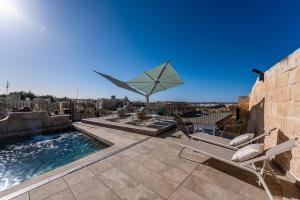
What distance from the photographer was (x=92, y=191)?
184 cm

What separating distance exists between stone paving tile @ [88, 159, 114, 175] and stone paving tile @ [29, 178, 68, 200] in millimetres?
493

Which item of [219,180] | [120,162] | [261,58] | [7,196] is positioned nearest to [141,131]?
[120,162]

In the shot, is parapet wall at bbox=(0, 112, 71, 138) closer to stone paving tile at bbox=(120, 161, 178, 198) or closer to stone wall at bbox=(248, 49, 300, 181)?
stone paving tile at bbox=(120, 161, 178, 198)

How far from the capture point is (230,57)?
37.2 ft

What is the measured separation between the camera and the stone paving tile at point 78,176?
6.75ft

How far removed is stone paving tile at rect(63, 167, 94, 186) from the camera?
2.06 m

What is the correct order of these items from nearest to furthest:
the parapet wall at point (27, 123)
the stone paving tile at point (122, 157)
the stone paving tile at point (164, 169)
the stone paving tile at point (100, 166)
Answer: the stone paving tile at point (164, 169) < the stone paving tile at point (100, 166) < the stone paving tile at point (122, 157) < the parapet wall at point (27, 123)

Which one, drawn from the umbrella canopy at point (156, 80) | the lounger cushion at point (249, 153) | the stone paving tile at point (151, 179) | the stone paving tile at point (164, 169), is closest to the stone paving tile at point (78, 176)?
the stone paving tile at point (151, 179)

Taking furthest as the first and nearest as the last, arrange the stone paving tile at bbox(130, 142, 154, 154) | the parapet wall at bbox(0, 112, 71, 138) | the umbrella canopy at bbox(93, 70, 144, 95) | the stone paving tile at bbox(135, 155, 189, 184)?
the umbrella canopy at bbox(93, 70, 144, 95)
the parapet wall at bbox(0, 112, 71, 138)
the stone paving tile at bbox(130, 142, 154, 154)
the stone paving tile at bbox(135, 155, 189, 184)

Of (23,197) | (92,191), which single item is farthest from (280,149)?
(23,197)

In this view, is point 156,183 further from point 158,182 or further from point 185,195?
point 185,195

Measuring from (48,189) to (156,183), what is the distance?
159cm

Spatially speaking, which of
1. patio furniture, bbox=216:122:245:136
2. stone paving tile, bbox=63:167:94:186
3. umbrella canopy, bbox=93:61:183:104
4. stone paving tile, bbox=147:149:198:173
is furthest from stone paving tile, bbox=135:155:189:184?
umbrella canopy, bbox=93:61:183:104

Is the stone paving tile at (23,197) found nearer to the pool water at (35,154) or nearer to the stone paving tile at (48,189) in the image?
the stone paving tile at (48,189)
